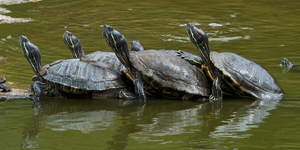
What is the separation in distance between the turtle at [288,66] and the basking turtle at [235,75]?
1.96 m

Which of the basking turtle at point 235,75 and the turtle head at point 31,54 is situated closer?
the basking turtle at point 235,75

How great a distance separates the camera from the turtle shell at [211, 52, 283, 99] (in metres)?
5.46

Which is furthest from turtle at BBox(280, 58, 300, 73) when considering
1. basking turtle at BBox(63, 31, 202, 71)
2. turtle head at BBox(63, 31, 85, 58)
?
turtle head at BBox(63, 31, 85, 58)

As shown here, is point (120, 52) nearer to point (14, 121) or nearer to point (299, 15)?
point (14, 121)

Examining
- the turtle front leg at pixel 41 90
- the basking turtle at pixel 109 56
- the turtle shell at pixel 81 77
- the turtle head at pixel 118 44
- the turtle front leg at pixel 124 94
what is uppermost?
the turtle head at pixel 118 44

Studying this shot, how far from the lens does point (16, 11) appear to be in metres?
15.0

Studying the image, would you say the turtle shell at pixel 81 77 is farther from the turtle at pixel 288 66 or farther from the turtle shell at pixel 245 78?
the turtle at pixel 288 66

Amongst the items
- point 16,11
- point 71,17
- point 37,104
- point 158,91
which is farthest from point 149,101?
point 16,11

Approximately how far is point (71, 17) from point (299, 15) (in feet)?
29.4

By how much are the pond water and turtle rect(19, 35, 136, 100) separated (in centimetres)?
21

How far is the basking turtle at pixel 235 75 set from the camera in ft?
17.9

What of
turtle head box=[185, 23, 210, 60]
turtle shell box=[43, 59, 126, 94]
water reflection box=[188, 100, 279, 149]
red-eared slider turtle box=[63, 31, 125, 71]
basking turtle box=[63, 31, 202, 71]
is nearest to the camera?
water reflection box=[188, 100, 279, 149]

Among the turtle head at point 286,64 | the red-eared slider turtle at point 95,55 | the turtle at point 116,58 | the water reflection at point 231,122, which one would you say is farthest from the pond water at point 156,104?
the red-eared slider turtle at point 95,55

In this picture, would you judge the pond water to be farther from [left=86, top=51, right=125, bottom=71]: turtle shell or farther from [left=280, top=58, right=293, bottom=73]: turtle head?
[left=86, top=51, right=125, bottom=71]: turtle shell
